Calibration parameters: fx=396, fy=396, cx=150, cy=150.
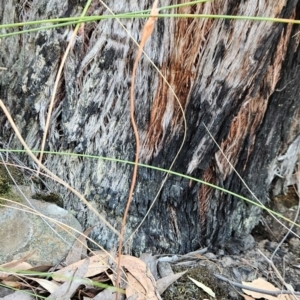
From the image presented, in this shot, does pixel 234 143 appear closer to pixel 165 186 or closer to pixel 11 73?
pixel 165 186

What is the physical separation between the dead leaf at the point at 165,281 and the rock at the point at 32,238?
0.80 feet

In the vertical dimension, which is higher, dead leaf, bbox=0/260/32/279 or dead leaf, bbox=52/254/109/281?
dead leaf, bbox=0/260/32/279

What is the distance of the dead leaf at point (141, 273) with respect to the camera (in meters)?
0.92

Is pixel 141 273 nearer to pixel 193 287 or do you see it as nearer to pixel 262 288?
pixel 193 287

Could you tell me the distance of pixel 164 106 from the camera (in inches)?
37.7

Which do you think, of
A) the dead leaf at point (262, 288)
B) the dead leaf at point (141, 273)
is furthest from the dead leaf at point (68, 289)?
the dead leaf at point (262, 288)

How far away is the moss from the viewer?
0.98 m

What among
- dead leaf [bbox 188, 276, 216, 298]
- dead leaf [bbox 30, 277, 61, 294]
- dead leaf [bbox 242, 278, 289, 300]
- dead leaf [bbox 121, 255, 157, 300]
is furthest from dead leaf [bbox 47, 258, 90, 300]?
dead leaf [bbox 242, 278, 289, 300]

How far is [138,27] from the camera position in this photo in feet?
2.87

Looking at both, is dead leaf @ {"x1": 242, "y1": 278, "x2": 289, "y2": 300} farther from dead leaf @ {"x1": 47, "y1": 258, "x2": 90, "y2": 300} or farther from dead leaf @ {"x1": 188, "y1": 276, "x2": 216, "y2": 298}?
dead leaf @ {"x1": 47, "y1": 258, "x2": 90, "y2": 300}

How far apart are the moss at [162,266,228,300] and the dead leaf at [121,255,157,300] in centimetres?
5

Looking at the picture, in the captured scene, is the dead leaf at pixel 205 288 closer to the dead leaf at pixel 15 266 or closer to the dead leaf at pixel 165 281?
the dead leaf at pixel 165 281

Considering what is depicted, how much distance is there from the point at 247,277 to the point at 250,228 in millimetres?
199

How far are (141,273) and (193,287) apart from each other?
0.48 feet
